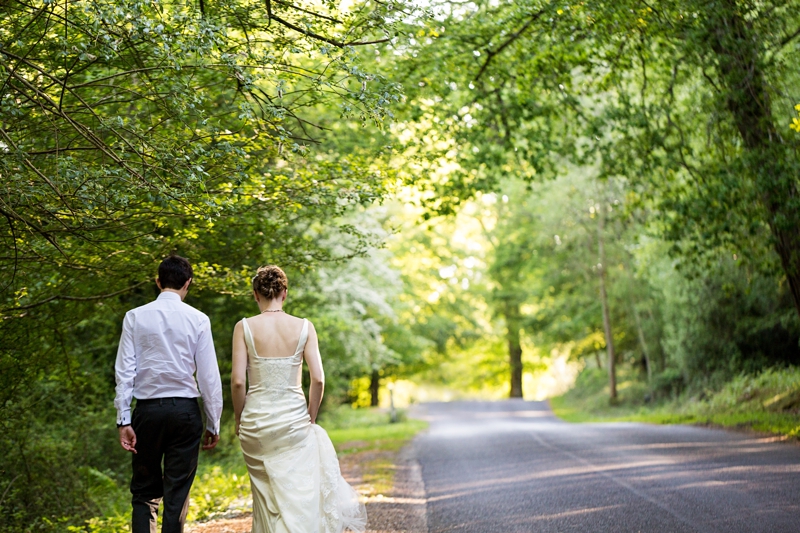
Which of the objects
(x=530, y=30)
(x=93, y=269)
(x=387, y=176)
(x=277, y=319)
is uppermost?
(x=530, y=30)

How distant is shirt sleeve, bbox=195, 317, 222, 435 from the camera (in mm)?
5195

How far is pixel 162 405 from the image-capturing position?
5035mm

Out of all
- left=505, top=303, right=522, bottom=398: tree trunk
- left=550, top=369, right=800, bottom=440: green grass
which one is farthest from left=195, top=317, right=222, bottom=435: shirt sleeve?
left=505, top=303, right=522, bottom=398: tree trunk

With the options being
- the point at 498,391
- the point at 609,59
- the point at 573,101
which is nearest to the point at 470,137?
the point at 573,101

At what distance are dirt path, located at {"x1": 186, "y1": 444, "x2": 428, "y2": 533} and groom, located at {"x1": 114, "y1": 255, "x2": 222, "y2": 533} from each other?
2.31m

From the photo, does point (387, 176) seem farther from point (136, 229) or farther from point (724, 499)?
point (724, 499)

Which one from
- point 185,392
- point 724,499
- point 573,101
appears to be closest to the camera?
point 185,392

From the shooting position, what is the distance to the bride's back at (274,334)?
→ 5.37m

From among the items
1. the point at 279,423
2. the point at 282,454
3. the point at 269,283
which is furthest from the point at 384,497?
the point at 269,283

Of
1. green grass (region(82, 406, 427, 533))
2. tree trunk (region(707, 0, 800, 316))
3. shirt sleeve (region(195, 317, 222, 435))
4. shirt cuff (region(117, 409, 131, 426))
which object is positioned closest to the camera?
shirt cuff (region(117, 409, 131, 426))

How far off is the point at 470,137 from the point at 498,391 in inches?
2176

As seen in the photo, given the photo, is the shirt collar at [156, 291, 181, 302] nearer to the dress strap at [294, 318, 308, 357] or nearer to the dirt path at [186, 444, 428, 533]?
the dress strap at [294, 318, 308, 357]

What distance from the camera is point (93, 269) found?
7.59 metres

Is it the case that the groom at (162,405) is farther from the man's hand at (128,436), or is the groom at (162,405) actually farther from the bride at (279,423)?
the bride at (279,423)
